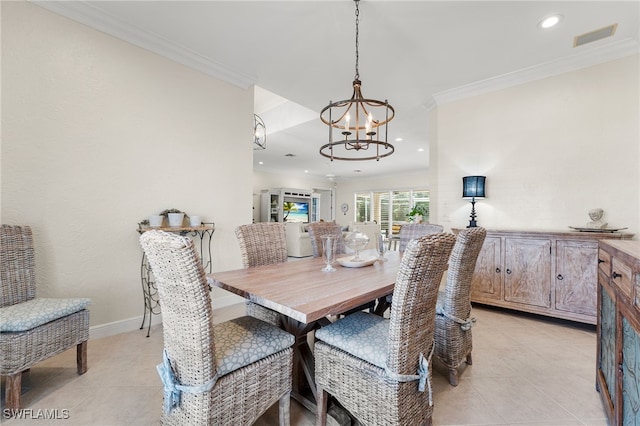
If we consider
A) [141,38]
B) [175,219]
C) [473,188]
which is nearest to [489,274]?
[473,188]

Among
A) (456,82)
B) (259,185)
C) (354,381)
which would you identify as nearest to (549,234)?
(456,82)

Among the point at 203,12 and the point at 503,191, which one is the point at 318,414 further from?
the point at 503,191

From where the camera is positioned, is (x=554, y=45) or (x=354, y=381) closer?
(x=354, y=381)

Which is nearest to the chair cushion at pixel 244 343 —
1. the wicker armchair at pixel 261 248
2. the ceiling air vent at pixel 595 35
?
the wicker armchair at pixel 261 248

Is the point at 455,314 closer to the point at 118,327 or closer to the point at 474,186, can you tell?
the point at 474,186

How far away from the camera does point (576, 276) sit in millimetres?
2523

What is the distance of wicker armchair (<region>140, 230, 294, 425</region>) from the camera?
3.37ft

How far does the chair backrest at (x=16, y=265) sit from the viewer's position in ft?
5.57

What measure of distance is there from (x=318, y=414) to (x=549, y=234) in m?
2.69

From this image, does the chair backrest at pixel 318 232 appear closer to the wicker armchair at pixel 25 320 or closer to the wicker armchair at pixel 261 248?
the wicker armchair at pixel 261 248

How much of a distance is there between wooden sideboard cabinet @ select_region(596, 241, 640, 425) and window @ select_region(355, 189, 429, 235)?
25.5ft

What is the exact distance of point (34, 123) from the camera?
203 centimetres

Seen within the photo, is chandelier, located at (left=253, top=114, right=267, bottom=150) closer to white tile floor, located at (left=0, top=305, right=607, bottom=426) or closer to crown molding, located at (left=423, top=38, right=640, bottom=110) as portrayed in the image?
crown molding, located at (left=423, top=38, right=640, bottom=110)

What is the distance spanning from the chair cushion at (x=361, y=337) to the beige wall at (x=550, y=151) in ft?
8.60
